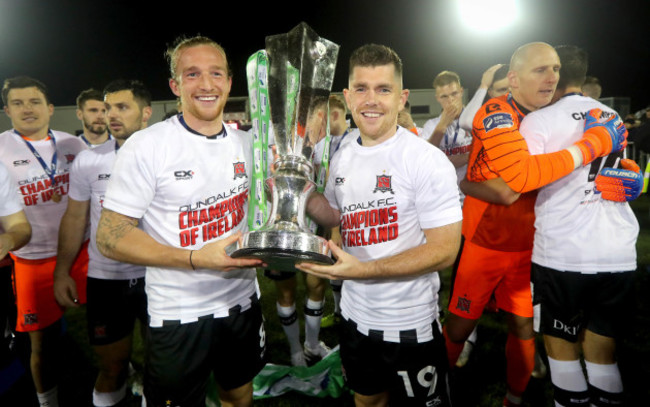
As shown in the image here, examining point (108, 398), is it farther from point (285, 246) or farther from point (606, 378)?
point (606, 378)

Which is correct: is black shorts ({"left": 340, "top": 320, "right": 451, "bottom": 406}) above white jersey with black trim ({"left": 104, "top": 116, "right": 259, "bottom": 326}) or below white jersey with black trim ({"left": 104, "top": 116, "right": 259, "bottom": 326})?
below

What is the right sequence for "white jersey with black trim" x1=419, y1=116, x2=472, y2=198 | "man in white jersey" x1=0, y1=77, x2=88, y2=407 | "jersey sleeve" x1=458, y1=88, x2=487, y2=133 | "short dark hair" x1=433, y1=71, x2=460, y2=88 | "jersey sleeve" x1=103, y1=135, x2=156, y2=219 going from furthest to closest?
1. "white jersey with black trim" x1=419, y1=116, x2=472, y2=198
2. "short dark hair" x1=433, y1=71, x2=460, y2=88
3. "jersey sleeve" x1=458, y1=88, x2=487, y2=133
4. "man in white jersey" x1=0, y1=77, x2=88, y2=407
5. "jersey sleeve" x1=103, y1=135, x2=156, y2=219

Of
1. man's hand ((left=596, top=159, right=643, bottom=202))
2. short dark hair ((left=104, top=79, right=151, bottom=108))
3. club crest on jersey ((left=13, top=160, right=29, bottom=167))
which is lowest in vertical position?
club crest on jersey ((left=13, top=160, right=29, bottom=167))

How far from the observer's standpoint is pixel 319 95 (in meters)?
1.57

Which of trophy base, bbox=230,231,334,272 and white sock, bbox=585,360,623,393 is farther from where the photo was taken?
white sock, bbox=585,360,623,393

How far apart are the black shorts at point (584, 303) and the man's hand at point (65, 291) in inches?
122

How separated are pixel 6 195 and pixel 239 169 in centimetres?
128

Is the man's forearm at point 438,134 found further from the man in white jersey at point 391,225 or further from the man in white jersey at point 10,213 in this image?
the man in white jersey at point 10,213

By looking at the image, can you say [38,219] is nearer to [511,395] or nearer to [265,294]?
[265,294]

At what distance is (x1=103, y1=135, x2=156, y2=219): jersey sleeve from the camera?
1688 mm

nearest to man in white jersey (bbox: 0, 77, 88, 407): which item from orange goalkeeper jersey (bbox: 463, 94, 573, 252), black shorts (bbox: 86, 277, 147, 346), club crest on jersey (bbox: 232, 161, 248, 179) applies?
black shorts (bbox: 86, 277, 147, 346)

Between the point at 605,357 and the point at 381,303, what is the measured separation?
1417mm

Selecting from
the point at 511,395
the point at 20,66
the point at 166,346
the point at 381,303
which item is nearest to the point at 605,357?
the point at 511,395

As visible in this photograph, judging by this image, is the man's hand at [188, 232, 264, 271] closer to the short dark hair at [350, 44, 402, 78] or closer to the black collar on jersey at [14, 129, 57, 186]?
the short dark hair at [350, 44, 402, 78]
